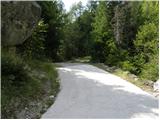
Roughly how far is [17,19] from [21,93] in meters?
4.25

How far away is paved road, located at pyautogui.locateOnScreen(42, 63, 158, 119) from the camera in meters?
11.3

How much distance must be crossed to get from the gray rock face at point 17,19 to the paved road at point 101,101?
3.18 m

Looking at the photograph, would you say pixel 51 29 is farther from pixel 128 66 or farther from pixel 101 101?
pixel 101 101

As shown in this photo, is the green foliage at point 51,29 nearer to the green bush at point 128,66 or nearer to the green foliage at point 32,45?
the green bush at point 128,66

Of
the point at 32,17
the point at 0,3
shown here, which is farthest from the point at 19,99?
the point at 32,17

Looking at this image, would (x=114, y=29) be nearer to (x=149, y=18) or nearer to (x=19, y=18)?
(x=149, y=18)

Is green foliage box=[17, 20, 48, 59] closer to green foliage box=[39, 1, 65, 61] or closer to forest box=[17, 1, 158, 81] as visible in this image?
forest box=[17, 1, 158, 81]

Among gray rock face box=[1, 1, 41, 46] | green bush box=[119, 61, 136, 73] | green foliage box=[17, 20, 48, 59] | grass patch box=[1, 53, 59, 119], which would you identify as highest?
gray rock face box=[1, 1, 41, 46]

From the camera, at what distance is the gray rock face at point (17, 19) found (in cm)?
1474

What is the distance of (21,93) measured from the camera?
1252 cm

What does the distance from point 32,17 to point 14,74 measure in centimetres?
395

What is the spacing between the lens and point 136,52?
121ft

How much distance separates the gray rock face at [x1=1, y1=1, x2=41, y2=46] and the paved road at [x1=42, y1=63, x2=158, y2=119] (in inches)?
125

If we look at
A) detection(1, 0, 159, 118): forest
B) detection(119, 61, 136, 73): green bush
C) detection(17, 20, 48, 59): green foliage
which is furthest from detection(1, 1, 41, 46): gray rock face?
detection(119, 61, 136, 73): green bush
